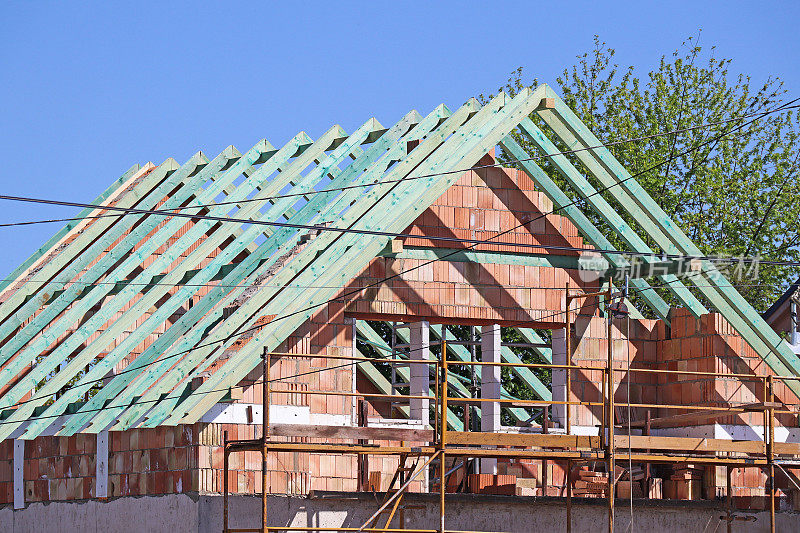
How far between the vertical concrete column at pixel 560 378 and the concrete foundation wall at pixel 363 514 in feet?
6.37

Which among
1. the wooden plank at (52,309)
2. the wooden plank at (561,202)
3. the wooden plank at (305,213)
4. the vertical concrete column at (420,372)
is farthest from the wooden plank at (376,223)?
the wooden plank at (52,309)

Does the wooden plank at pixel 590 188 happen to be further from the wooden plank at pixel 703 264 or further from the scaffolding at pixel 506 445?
the scaffolding at pixel 506 445

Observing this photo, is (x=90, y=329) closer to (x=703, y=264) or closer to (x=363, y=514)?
(x=363, y=514)

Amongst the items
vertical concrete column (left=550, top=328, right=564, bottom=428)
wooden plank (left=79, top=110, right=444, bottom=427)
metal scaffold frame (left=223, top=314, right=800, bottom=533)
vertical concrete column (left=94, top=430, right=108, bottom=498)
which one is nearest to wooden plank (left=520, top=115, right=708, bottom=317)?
wooden plank (left=79, top=110, right=444, bottom=427)

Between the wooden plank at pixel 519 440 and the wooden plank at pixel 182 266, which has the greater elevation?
the wooden plank at pixel 182 266

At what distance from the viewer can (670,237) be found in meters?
17.0

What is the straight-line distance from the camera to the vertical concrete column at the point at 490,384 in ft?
55.9

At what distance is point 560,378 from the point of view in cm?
1756

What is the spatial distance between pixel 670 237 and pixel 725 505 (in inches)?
142

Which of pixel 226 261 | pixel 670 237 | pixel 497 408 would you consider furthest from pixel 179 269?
pixel 670 237

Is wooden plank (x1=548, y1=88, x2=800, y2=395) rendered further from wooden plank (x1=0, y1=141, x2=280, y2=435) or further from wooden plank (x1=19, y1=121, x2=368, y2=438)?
wooden plank (x1=0, y1=141, x2=280, y2=435)

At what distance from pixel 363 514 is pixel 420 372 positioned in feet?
8.87

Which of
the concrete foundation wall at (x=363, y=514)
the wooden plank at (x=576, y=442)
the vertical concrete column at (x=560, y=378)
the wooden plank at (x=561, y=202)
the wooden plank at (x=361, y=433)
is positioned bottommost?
the concrete foundation wall at (x=363, y=514)

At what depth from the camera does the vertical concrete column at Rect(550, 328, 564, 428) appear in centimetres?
1739
